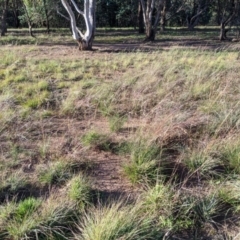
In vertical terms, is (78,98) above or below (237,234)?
above

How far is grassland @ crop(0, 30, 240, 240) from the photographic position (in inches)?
112

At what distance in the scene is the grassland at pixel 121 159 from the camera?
284cm

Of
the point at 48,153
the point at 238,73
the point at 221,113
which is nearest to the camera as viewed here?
the point at 48,153

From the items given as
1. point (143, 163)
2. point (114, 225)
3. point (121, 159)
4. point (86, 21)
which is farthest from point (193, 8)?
point (114, 225)

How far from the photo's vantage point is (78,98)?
6.10m

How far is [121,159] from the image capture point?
4008mm

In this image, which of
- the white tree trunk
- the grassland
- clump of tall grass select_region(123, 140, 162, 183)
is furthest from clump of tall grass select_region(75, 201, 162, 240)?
the white tree trunk

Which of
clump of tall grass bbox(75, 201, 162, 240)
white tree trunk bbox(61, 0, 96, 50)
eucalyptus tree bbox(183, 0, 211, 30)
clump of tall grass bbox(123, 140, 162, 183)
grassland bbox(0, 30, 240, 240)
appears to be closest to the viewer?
clump of tall grass bbox(75, 201, 162, 240)

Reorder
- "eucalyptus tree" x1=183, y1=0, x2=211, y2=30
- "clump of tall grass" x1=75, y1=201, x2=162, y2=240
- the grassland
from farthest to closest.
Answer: "eucalyptus tree" x1=183, y1=0, x2=211, y2=30 < the grassland < "clump of tall grass" x1=75, y1=201, x2=162, y2=240

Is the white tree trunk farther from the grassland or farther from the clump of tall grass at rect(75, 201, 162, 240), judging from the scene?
the clump of tall grass at rect(75, 201, 162, 240)

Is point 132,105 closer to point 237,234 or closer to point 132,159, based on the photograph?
point 132,159

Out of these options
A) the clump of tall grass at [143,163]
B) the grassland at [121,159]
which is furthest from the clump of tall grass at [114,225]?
the clump of tall grass at [143,163]

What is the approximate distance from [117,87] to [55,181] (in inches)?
137

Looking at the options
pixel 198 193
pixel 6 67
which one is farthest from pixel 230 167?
pixel 6 67
